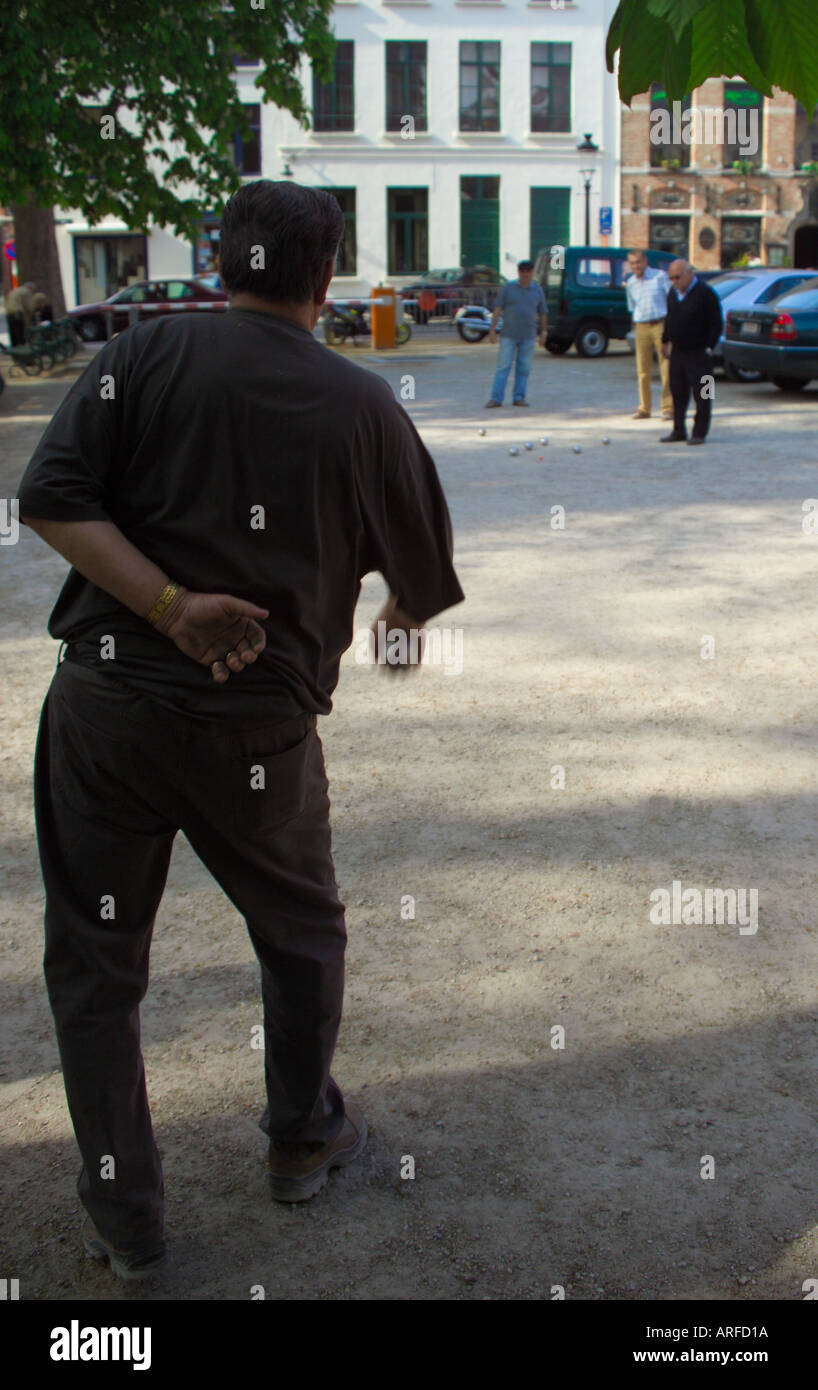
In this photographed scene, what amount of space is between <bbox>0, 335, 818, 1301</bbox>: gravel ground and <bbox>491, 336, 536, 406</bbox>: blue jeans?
33.9 ft

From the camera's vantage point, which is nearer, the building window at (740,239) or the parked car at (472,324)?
the parked car at (472,324)

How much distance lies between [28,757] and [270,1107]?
2.98m

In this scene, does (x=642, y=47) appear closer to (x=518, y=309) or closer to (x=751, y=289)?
(x=518, y=309)

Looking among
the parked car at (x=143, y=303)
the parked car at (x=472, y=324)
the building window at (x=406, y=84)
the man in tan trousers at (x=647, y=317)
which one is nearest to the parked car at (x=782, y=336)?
the man in tan trousers at (x=647, y=317)

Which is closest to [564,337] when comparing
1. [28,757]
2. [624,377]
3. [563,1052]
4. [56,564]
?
[624,377]

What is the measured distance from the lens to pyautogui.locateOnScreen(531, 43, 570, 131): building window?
1868 inches

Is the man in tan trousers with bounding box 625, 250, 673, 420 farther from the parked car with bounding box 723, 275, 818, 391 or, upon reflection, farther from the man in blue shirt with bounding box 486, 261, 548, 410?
the parked car with bounding box 723, 275, 818, 391

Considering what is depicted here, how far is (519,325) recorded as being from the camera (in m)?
16.8

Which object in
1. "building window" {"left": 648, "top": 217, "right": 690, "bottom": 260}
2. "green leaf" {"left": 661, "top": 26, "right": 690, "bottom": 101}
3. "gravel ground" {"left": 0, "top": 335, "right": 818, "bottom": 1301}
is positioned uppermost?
"building window" {"left": 648, "top": 217, "right": 690, "bottom": 260}

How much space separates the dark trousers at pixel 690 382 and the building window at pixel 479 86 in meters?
37.4

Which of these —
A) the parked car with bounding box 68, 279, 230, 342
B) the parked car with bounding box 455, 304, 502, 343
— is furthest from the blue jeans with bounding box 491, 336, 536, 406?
the parked car with bounding box 68, 279, 230, 342

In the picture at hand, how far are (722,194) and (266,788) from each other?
50462 millimetres

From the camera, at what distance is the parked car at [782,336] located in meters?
17.8

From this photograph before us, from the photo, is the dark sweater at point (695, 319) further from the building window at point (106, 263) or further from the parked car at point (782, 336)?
the building window at point (106, 263)
